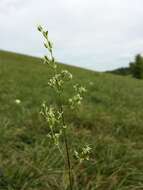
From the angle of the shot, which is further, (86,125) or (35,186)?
(86,125)

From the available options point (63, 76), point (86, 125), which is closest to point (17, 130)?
point (86, 125)

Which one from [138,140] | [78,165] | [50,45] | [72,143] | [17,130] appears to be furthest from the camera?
[138,140]

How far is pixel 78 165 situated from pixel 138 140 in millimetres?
2765

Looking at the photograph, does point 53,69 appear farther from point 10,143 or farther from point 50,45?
point 10,143

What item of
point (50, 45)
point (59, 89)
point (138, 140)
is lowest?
point (138, 140)

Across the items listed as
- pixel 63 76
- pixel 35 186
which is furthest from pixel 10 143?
pixel 63 76

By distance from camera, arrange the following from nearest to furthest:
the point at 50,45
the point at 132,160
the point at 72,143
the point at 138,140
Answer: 1. the point at 50,45
2. the point at 132,160
3. the point at 72,143
4. the point at 138,140

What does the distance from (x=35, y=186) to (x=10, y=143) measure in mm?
1645

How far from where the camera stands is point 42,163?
21.2 ft

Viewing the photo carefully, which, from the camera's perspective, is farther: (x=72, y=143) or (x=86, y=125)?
(x=86, y=125)

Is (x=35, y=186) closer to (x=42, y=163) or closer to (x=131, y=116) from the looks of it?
(x=42, y=163)

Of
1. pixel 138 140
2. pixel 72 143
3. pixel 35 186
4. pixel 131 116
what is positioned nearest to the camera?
pixel 35 186

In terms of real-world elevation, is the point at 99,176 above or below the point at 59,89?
below

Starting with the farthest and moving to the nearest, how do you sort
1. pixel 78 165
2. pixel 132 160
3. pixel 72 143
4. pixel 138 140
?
pixel 138 140 → pixel 72 143 → pixel 132 160 → pixel 78 165
